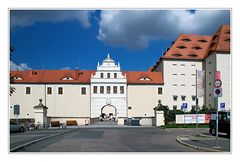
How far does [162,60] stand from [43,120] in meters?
19.8

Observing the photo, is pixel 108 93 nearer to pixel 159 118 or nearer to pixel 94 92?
pixel 94 92

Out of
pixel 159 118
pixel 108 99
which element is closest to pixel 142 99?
pixel 108 99

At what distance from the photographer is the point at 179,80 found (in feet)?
133

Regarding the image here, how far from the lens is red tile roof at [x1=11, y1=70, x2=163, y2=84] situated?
4091cm

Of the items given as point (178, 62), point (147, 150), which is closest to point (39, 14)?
point (147, 150)

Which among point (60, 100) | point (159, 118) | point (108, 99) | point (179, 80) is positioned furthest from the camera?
point (108, 99)

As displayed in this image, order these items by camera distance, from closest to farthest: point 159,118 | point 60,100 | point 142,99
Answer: point 159,118, point 60,100, point 142,99

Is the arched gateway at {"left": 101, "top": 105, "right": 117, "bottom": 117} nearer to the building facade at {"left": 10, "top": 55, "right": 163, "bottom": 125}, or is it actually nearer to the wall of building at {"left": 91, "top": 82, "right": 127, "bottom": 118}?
the building facade at {"left": 10, "top": 55, "right": 163, "bottom": 125}

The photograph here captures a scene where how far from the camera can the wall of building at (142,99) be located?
42531 mm

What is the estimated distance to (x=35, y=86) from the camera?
135 ft

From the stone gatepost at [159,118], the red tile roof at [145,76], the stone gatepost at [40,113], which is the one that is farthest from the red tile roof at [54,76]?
the stone gatepost at [159,118]

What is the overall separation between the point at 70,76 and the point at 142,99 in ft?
31.1

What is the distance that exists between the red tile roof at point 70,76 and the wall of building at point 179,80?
1.67 metres
